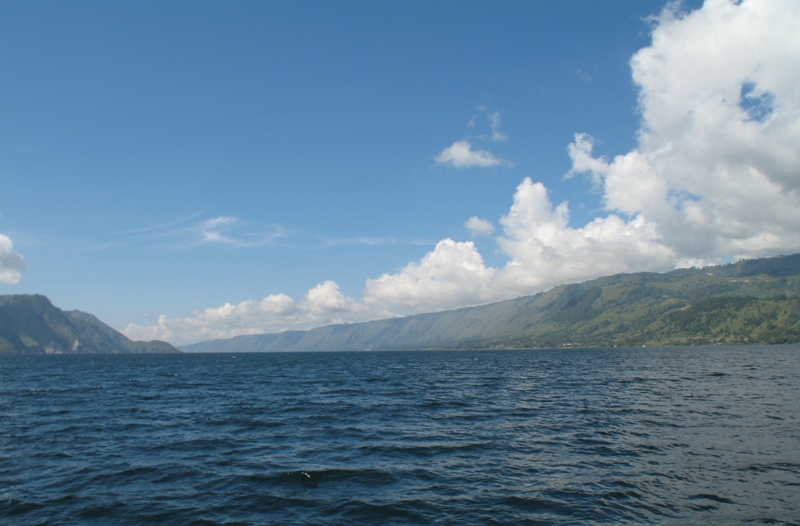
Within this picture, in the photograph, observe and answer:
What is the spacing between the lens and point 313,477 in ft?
85.7

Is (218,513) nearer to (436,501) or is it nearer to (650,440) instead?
(436,501)

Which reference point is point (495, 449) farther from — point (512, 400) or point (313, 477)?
point (512, 400)

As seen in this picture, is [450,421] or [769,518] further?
[450,421]

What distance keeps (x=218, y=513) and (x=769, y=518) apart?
24.3 meters

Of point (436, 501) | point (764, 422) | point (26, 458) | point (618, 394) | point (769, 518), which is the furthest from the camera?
point (618, 394)

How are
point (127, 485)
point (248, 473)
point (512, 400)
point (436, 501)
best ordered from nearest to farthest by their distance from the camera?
point (436, 501) → point (127, 485) → point (248, 473) → point (512, 400)

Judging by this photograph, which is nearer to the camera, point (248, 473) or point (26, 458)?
point (248, 473)

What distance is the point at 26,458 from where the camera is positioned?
99.6 feet

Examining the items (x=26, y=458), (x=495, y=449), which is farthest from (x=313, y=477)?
(x=26, y=458)

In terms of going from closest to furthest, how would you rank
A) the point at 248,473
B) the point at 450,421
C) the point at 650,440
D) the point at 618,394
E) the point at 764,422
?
the point at 248,473 → the point at 650,440 → the point at 764,422 → the point at 450,421 → the point at 618,394

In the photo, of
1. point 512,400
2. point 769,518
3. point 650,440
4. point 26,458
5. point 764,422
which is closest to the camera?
point 769,518

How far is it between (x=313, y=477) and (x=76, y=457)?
1727 centimetres

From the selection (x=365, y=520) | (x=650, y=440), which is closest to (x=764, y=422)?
(x=650, y=440)

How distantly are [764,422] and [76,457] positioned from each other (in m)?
54.4
